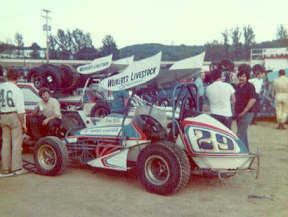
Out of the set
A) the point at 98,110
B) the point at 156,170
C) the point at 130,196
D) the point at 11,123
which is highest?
the point at 98,110

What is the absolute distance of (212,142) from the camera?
4.34m

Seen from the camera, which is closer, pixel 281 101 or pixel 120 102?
pixel 120 102

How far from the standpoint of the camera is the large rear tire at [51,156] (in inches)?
209

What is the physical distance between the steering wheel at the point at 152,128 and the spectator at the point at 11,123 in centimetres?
222

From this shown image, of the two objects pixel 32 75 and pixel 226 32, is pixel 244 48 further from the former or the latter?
pixel 32 75

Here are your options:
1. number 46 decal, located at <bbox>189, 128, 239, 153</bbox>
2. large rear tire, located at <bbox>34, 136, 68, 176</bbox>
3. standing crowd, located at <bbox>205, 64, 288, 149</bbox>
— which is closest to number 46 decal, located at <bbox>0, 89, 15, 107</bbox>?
large rear tire, located at <bbox>34, 136, 68, 176</bbox>

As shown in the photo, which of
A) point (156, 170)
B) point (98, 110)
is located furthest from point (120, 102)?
point (98, 110)

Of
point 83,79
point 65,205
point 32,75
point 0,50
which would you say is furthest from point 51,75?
point 0,50

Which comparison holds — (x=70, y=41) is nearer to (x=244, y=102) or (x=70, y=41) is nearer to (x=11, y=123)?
(x=11, y=123)

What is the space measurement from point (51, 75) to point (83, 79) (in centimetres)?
184

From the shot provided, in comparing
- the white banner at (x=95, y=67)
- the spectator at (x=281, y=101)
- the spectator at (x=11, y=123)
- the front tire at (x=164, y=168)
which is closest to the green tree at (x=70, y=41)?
the white banner at (x=95, y=67)

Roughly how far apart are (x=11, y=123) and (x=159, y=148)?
2797 mm

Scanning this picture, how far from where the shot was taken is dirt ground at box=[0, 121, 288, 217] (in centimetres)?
390

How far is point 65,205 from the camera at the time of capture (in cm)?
411
